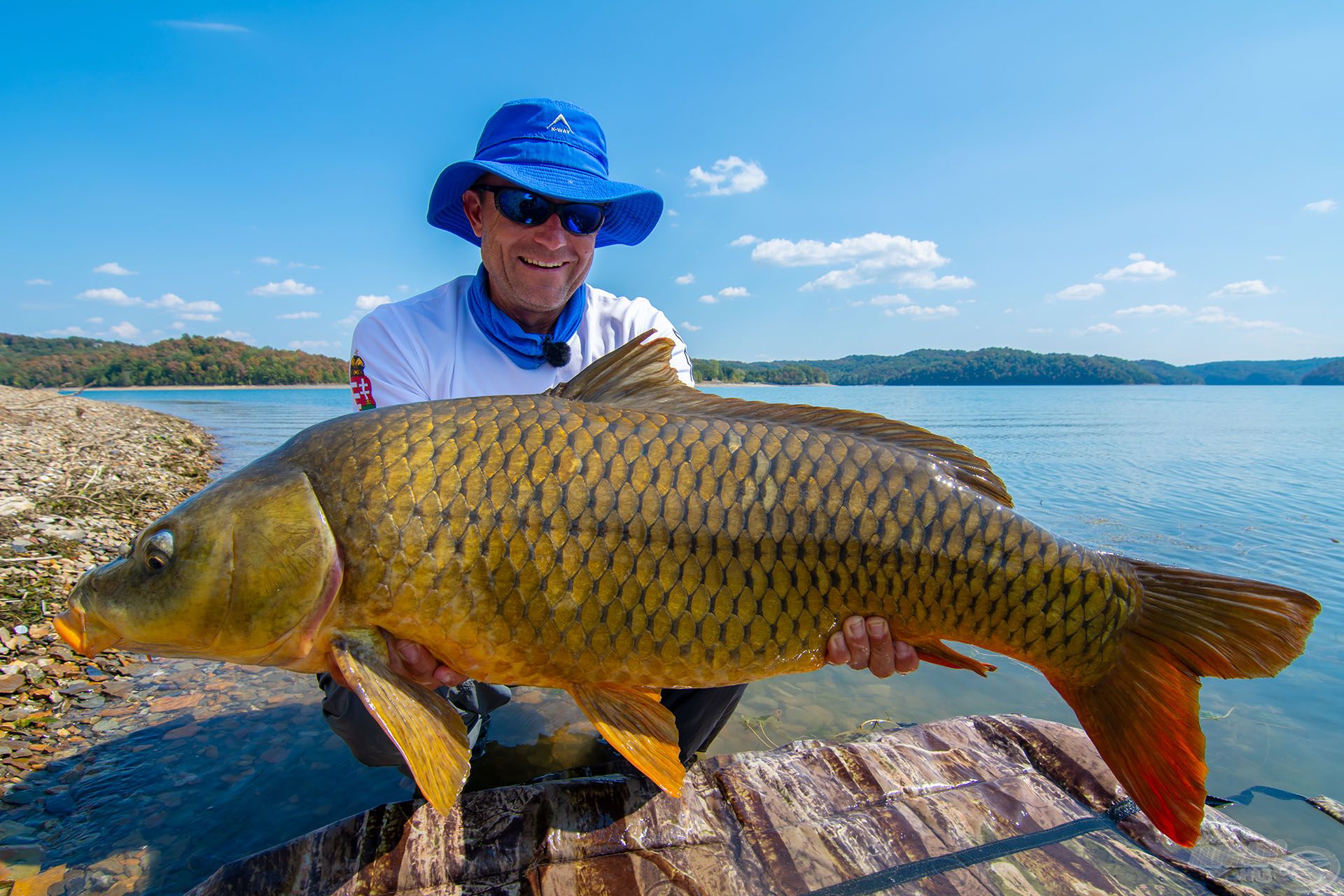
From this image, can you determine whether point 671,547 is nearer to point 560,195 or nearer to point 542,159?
point 560,195

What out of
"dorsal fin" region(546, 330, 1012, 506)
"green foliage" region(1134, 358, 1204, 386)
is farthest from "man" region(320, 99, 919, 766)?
"green foliage" region(1134, 358, 1204, 386)

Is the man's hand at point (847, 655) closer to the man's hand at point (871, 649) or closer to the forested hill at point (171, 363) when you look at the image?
the man's hand at point (871, 649)

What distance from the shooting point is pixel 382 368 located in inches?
110

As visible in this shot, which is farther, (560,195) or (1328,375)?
(1328,375)

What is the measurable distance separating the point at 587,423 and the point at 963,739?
6.00 feet

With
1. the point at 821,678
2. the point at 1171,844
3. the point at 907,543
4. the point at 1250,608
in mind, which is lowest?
the point at 821,678

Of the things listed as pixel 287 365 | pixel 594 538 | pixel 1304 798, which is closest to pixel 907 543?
pixel 594 538

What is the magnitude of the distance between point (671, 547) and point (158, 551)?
128 centimetres

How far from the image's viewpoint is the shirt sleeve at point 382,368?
2738 mm

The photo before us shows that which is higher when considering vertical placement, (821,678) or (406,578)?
(406,578)

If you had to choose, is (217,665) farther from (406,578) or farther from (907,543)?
(907,543)

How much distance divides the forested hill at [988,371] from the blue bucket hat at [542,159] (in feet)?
206

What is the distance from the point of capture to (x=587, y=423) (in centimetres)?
184

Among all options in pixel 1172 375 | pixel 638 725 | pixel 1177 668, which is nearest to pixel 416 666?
pixel 638 725
